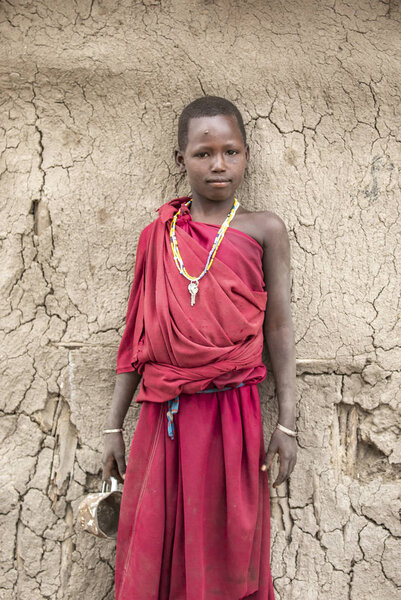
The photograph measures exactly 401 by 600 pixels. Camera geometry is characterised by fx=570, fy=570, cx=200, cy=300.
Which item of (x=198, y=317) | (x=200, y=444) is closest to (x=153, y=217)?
(x=198, y=317)

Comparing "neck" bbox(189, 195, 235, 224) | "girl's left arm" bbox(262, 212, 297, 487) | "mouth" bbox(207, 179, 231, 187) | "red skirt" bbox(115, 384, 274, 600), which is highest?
"mouth" bbox(207, 179, 231, 187)

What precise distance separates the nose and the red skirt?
0.73m

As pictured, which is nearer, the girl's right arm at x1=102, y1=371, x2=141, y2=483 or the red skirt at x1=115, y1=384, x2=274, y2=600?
the red skirt at x1=115, y1=384, x2=274, y2=600

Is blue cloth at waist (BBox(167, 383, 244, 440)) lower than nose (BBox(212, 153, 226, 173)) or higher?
lower

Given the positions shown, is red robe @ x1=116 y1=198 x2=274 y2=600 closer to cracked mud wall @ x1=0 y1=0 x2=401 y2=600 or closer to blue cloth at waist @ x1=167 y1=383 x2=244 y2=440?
blue cloth at waist @ x1=167 y1=383 x2=244 y2=440

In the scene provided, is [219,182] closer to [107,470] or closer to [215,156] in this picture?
[215,156]

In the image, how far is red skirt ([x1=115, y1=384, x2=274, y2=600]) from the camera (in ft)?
5.83

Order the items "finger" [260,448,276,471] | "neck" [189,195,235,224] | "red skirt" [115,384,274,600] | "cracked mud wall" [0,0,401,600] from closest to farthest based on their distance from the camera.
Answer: "red skirt" [115,384,274,600], "finger" [260,448,276,471], "neck" [189,195,235,224], "cracked mud wall" [0,0,401,600]

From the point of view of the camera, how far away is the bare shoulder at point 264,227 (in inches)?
77.2

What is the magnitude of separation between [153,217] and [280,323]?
0.65 m

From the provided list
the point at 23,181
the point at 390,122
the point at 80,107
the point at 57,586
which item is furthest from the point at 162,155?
the point at 57,586

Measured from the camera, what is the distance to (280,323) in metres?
2.00

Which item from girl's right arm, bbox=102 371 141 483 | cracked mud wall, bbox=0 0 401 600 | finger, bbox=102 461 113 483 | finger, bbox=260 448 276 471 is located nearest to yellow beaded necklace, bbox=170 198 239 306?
cracked mud wall, bbox=0 0 401 600

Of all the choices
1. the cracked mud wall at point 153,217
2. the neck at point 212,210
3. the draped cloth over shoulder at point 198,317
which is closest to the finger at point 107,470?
the cracked mud wall at point 153,217
